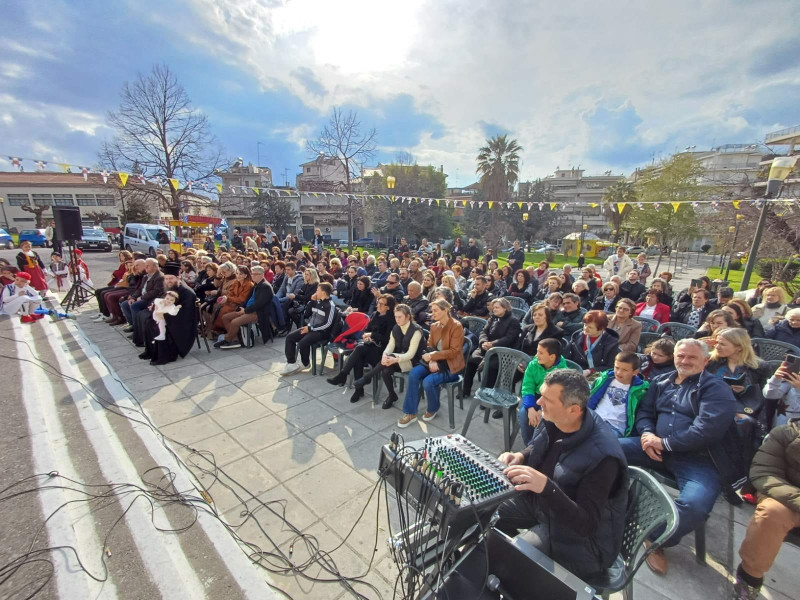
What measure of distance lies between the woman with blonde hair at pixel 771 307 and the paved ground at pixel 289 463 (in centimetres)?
388

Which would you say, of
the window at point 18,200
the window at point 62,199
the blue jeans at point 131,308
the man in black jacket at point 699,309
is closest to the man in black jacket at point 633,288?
the man in black jacket at point 699,309

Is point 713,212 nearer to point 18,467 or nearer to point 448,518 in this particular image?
point 448,518

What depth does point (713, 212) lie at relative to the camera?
19344mm

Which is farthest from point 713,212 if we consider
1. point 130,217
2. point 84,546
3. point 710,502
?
point 130,217

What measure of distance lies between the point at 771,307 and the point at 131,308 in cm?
1115

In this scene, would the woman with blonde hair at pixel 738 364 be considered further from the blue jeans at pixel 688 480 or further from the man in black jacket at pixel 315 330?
the man in black jacket at pixel 315 330

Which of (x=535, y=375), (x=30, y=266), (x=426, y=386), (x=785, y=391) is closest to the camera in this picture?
(x=785, y=391)

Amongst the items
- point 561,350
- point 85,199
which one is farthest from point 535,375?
point 85,199

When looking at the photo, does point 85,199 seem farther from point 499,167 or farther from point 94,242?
point 499,167

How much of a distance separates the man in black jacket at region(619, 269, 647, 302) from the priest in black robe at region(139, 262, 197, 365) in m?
8.50

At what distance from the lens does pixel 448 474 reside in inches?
65.1

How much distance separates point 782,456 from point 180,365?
716 cm

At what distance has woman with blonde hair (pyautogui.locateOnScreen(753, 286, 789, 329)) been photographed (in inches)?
204

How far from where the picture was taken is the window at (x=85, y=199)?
5009cm
